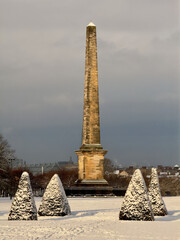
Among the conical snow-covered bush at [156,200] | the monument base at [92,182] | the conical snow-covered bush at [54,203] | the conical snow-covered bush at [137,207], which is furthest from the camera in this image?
the monument base at [92,182]

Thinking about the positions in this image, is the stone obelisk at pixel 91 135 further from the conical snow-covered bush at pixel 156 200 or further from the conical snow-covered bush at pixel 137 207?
the conical snow-covered bush at pixel 137 207

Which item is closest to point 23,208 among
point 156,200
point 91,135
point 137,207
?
point 137,207

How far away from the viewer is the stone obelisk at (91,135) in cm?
4050

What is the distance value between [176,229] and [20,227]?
5.62 metres

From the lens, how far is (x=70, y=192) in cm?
4012

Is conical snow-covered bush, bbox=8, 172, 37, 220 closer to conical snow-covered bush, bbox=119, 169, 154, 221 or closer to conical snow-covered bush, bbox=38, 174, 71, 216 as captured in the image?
conical snow-covered bush, bbox=38, 174, 71, 216

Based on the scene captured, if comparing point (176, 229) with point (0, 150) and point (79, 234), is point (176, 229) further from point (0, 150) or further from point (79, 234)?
point (0, 150)

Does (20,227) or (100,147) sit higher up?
(100,147)

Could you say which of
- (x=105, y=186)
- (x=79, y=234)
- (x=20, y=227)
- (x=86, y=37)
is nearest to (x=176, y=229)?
(x=79, y=234)

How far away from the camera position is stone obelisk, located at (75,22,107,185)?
40500 mm

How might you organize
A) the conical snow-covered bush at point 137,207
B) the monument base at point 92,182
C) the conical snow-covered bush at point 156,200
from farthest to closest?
the monument base at point 92,182, the conical snow-covered bush at point 156,200, the conical snow-covered bush at point 137,207

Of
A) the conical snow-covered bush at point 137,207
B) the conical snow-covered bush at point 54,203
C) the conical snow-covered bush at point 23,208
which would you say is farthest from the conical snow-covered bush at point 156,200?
the conical snow-covered bush at point 23,208

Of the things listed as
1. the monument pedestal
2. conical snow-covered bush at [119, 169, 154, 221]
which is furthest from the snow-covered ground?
the monument pedestal

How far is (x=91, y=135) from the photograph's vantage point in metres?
40.9
